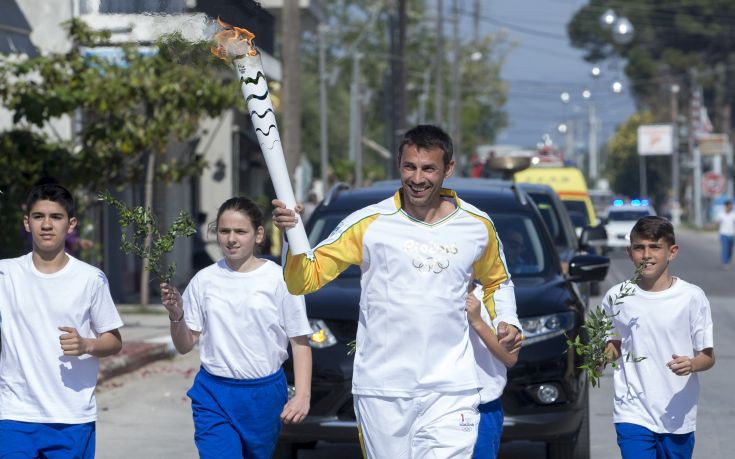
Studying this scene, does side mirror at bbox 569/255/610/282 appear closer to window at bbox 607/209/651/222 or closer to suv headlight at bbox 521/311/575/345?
suv headlight at bbox 521/311/575/345

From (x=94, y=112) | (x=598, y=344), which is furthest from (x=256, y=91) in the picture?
(x=94, y=112)

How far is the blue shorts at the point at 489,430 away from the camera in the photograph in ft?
20.3

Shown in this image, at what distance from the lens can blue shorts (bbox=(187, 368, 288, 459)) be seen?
6.09 m

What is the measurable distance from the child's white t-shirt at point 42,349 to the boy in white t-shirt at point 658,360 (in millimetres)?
2263

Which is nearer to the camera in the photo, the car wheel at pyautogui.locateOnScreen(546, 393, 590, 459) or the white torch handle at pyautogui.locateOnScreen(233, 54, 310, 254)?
the white torch handle at pyautogui.locateOnScreen(233, 54, 310, 254)

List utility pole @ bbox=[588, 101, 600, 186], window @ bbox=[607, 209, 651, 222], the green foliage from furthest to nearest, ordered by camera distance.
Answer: utility pole @ bbox=[588, 101, 600, 186] → window @ bbox=[607, 209, 651, 222] → the green foliage

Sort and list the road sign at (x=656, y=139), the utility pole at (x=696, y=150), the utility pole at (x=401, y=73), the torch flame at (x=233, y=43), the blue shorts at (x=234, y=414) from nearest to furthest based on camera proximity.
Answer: the torch flame at (x=233, y=43)
the blue shorts at (x=234, y=414)
the utility pole at (x=401, y=73)
the utility pole at (x=696, y=150)
the road sign at (x=656, y=139)

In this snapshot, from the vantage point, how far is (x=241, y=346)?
616 cm

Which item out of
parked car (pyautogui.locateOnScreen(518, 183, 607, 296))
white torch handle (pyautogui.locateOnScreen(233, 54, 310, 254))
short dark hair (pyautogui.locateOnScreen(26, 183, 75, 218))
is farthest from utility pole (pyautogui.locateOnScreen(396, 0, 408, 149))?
white torch handle (pyautogui.locateOnScreen(233, 54, 310, 254))

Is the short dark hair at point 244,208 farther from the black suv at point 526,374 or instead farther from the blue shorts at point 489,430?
the black suv at point 526,374

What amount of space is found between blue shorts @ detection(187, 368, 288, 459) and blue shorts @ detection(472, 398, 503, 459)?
0.86 metres

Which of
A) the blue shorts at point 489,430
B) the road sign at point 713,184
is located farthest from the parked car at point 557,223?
the road sign at point 713,184

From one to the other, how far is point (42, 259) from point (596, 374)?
234 centimetres

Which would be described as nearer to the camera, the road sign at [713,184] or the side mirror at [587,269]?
the side mirror at [587,269]
